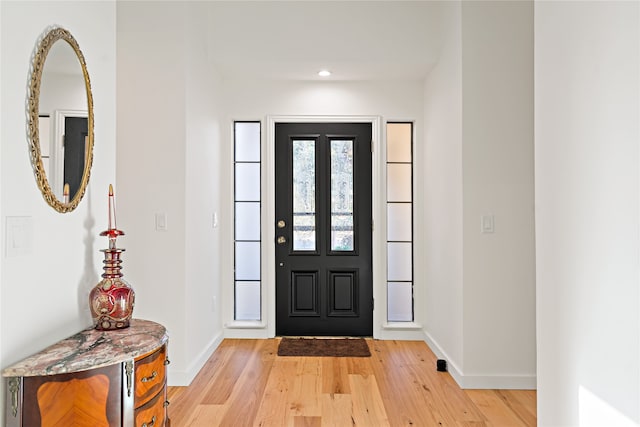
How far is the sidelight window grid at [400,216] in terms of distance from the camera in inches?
174

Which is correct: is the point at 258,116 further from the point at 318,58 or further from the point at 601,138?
the point at 601,138

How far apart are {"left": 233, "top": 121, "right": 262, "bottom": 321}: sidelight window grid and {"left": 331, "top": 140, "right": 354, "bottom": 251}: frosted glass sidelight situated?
2.30 ft

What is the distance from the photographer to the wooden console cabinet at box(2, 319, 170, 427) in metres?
1.46

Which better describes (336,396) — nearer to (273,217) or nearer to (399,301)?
(399,301)

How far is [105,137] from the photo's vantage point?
222 cm

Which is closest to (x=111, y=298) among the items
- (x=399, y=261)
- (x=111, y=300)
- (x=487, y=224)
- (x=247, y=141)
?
(x=111, y=300)

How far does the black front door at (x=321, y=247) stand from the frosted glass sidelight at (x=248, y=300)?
202 mm

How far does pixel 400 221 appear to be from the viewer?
14.5 feet

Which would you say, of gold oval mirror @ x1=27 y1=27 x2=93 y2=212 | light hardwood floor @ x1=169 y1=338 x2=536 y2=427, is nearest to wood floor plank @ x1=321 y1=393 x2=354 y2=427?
light hardwood floor @ x1=169 y1=338 x2=536 y2=427

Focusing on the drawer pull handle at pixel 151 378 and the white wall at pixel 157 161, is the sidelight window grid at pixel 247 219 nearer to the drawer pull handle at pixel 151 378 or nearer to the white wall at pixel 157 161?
the white wall at pixel 157 161

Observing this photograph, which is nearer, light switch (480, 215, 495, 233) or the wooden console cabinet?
the wooden console cabinet

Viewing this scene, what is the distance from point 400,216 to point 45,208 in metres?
3.23

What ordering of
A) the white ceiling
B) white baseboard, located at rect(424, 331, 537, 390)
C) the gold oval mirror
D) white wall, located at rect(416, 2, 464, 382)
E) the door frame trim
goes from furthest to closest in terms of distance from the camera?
the door frame trim < the white ceiling < white wall, located at rect(416, 2, 464, 382) < white baseboard, located at rect(424, 331, 537, 390) < the gold oval mirror

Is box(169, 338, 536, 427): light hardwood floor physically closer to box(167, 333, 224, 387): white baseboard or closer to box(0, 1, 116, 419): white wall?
box(167, 333, 224, 387): white baseboard
